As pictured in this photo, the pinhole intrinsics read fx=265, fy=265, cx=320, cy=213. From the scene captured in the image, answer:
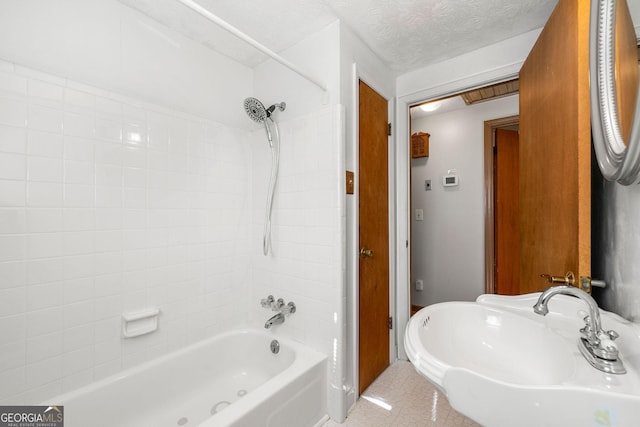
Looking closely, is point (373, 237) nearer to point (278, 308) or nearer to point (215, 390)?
point (278, 308)

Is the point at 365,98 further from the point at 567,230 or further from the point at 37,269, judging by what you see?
the point at 37,269

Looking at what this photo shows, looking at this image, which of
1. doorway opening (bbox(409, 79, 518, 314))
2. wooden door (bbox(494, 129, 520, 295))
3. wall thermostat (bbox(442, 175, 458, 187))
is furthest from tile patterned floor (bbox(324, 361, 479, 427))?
wall thermostat (bbox(442, 175, 458, 187))

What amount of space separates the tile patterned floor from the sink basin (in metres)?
0.81

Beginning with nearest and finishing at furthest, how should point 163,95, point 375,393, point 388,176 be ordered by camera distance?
point 163,95
point 375,393
point 388,176

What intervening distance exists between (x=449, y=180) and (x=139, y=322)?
2.97 m

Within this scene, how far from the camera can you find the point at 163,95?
153 cm

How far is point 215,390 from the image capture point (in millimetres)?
1594

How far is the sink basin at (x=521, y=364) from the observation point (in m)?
0.55

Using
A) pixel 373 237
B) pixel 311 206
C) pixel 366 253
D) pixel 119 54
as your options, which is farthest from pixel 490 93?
pixel 119 54

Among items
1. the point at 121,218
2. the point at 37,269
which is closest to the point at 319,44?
the point at 121,218

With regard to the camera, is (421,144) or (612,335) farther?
(421,144)

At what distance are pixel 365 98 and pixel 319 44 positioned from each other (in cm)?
43

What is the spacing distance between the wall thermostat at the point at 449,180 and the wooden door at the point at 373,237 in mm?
1299

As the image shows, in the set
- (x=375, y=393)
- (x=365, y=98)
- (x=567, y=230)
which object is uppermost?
(x=365, y=98)
